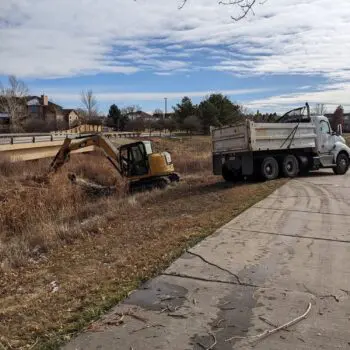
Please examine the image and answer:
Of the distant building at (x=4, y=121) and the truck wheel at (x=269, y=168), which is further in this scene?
the distant building at (x=4, y=121)

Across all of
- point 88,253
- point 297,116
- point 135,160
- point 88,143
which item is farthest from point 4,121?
point 88,253

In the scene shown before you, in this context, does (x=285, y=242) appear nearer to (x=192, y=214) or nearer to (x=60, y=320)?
(x=192, y=214)

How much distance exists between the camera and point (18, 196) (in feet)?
67.8

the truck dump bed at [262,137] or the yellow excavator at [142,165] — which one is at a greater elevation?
the truck dump bed at [262,137]

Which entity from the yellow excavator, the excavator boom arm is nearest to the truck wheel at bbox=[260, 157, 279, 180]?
the yellow excavator

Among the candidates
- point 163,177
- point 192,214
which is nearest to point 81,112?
point 163,177

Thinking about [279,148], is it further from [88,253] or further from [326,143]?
[88,253]

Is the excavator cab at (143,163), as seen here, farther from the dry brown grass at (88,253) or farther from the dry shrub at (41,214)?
the dry brown grass at (88,253)

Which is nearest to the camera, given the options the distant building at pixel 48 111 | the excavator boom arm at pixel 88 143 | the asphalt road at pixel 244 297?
the asphalt road at pixel 244 297

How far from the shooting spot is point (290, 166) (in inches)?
833

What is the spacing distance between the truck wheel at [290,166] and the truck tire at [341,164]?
8.47 ft

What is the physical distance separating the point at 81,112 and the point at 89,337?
132 meters

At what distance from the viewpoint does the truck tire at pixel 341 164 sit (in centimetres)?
2295

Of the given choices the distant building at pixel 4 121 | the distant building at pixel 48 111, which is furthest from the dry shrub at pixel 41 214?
the distant building at pixel 48 111
